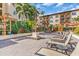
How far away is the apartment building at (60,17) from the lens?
207 cm

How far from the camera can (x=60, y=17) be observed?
6.91ft

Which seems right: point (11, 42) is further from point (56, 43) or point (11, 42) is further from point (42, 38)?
point (56, 43)

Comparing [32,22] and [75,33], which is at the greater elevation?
[32,22]

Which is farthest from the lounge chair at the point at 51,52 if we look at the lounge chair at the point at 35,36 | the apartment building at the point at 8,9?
the apartment building at the point at 8,9

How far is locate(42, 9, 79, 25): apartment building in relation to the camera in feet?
6.79

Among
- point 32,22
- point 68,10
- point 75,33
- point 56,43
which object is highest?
point 68,10

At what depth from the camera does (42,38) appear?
82.4 inches

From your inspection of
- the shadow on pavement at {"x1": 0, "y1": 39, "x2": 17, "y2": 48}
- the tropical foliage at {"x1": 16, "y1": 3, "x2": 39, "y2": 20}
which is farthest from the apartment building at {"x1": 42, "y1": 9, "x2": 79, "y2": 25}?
the shadow on pavement at {"x1": 0, "y1": 39, "x2": 17, "y2": 48}

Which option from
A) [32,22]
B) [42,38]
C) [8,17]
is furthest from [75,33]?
[8,17]

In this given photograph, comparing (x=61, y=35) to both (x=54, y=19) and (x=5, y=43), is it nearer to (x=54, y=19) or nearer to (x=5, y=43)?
(x=54, y=19)

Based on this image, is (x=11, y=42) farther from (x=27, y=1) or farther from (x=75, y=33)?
(x=75, y=33)

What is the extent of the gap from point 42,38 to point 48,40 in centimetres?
9

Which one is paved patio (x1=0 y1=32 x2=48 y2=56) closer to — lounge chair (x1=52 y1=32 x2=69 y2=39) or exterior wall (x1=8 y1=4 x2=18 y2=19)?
lounge chair (x1=52 y1=32 x2=69 y2=39)

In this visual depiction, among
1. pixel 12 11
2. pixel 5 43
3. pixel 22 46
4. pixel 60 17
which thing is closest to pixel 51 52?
pixel 22 46
